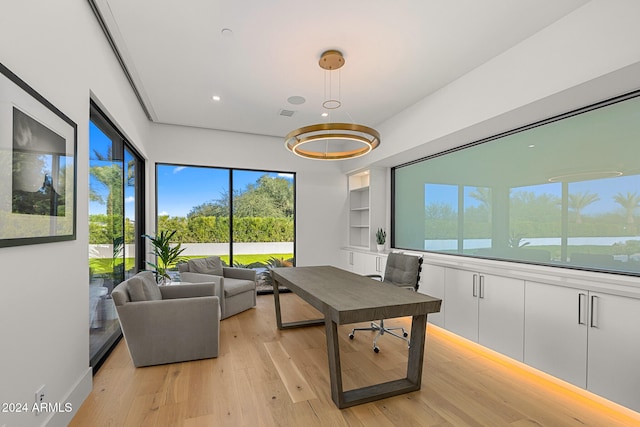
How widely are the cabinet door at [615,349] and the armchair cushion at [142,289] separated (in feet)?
12.8

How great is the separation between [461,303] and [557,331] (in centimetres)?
105

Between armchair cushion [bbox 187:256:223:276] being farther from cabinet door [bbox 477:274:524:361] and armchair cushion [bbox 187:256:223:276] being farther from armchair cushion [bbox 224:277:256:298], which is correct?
cabinet door [bbox 477:274:524:361]

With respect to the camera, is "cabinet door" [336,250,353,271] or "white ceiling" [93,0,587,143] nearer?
"white ceiling" [93,0,587,143]

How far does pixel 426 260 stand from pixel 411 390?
2013 millimetres

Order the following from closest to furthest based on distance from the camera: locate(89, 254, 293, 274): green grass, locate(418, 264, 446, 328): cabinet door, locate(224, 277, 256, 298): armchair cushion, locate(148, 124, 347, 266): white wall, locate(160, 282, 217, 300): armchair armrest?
locate(89, 254, 293, 274): green grass
locate(160, 282, 217, 300): armchair armrest
locate(418, 264, 446, 328): cabinet door
locate(224, 277, 256, 298): armchair cushion
locate(148, 124, 347, 266): white wall

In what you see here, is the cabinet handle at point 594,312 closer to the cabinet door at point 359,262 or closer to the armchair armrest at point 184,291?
the cabinet door at point 359,262

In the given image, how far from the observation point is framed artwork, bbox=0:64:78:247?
144 cm

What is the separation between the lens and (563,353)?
2.60 m

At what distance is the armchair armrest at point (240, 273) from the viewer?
4.98 meters

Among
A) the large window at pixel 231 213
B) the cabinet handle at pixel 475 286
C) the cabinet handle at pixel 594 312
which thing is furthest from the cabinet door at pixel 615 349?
the large window at pixel 231 213

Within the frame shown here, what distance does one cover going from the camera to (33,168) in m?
1.66

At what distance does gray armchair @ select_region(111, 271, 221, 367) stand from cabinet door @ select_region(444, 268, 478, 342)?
8.84 feet

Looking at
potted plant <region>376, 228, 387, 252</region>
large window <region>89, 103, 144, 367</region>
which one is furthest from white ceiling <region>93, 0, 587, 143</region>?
potted plant <region>376, 228, 387, 252</region>

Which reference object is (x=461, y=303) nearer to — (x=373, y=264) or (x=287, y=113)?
(x=373, y=264)
